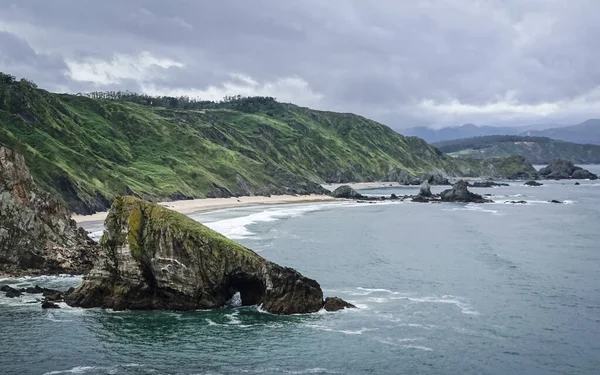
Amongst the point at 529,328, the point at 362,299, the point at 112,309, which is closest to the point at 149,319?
the point at 112,309

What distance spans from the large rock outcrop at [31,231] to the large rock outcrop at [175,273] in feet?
48.0

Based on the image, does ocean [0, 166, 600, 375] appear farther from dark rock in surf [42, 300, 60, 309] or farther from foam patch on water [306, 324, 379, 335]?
dark rock in surf [42, 300, 60, 309]

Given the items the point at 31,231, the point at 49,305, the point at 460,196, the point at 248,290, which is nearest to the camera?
the point at 49,305

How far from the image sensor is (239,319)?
49250mm

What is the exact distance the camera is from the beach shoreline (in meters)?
112

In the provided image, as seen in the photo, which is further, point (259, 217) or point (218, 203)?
point (218, 203)

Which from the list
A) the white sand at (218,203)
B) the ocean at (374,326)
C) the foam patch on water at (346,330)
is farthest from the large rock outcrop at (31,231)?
the white sand at (218,203)

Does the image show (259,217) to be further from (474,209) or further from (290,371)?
(290,371)

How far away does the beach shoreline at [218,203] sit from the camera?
112069 millimetres

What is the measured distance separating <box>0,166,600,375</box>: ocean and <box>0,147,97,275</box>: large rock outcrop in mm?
3707

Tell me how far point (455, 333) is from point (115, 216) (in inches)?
1187

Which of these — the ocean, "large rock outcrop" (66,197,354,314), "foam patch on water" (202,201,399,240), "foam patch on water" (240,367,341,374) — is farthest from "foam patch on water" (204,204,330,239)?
"foam patch on water" (240,367,341,374)

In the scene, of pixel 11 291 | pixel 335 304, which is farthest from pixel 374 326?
pixel 11 291

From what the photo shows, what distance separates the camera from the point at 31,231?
65.1m
